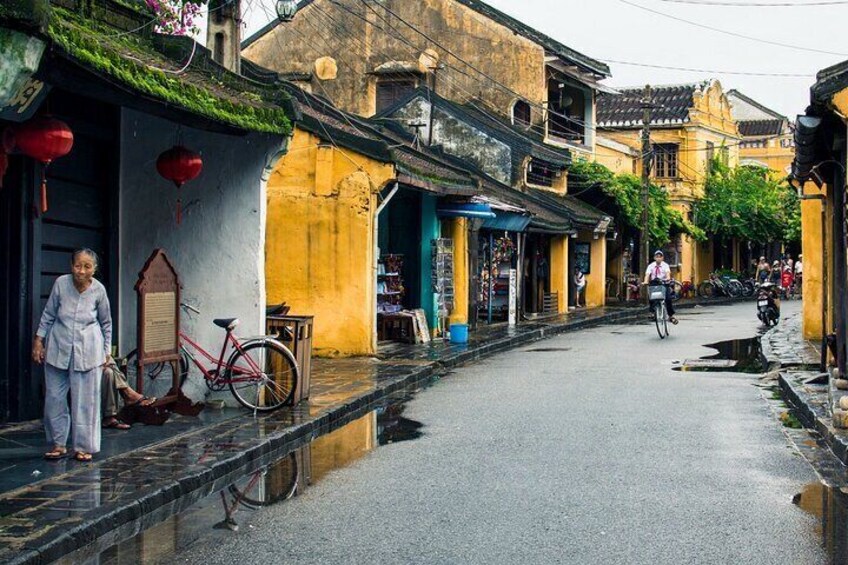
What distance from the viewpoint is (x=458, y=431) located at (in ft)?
39.7

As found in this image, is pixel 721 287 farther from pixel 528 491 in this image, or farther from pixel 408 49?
pixel 528 491

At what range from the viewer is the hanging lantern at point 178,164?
12344 millimetres

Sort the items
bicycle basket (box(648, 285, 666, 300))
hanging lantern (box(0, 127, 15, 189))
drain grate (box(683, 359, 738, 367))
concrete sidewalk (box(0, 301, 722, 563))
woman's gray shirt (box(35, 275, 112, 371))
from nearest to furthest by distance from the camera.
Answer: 1. concrete sidewalk (box(0, 301, 722, 563))
2. woman's gray shirt (box(35, 275, 112, 371))
3. hanging lantern (box(0, 127, 15, 189))
4. drain grate (box(683, 359, 738, 367))
5. bicycle basket (box(648, 285, 666, 300))

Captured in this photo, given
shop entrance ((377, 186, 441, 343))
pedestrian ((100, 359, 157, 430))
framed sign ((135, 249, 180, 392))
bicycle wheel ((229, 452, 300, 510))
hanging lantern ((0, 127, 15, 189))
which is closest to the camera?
bicycle wheel ((229, 452, 300, 510))

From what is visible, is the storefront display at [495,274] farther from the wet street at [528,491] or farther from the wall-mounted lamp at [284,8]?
the wet street at [528,491]

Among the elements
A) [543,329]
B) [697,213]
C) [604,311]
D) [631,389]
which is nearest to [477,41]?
[604,311]

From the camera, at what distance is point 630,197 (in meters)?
42.1

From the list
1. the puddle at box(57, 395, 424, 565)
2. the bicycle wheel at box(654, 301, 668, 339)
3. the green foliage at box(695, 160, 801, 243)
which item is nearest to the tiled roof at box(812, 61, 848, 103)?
the puddle at box(57, 395, 424, 565)

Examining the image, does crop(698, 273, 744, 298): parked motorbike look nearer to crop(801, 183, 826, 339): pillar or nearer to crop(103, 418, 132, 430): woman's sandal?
crop(801, 183, 826, 339): pillar

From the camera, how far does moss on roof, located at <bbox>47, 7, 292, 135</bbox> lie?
8.66 meters

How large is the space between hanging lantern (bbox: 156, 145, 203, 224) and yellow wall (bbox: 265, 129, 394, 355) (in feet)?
22.1

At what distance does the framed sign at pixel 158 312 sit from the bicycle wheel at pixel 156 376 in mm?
517

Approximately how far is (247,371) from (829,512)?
21.7 feet

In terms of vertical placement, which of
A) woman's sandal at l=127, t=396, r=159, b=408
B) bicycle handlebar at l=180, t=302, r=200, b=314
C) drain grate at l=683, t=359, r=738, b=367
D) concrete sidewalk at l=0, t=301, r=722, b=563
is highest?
bicycle handlebar at l=180, t=302, r=200, b=314
